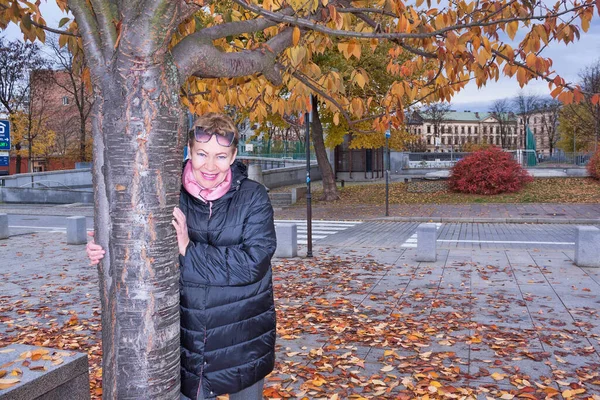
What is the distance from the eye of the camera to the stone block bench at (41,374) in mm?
2773

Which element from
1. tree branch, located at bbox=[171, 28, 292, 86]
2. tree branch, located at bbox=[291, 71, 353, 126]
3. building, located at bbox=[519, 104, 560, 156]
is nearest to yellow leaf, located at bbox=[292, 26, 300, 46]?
tree branch, located at bbox=[171, 28, 292, 86]

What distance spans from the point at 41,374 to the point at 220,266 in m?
1.21

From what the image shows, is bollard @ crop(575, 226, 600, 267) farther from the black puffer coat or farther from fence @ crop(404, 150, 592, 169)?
fence @ crop(404, 150, 592, 169)

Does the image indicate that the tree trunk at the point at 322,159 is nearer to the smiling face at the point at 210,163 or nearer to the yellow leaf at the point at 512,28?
the yellow leaf at the point at 512,28

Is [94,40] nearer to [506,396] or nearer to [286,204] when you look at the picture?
[506,396]

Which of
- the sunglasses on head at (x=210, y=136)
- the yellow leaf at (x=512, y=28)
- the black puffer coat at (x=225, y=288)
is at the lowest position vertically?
the black puffer coat at (x=225, y=288)

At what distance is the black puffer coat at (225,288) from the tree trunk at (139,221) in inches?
6.2

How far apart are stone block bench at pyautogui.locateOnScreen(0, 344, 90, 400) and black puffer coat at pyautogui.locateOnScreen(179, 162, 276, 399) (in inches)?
30.7

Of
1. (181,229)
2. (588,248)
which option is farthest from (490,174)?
(181,229)

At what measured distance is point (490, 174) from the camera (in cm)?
2334

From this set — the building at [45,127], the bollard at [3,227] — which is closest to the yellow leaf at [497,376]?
the bollard at [3,227]

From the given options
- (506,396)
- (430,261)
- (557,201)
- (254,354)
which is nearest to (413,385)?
(506,396)

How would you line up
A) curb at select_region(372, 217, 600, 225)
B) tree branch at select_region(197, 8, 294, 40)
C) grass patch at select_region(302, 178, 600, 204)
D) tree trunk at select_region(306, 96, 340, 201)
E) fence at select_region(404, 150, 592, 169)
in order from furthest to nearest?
fence at select_region(404, 150, 592, 169)
tree trunk at select_region(306, 96, 340, 201)
grass patch at select_region(302, 178, 600, 204)
curb at select_region(372, 217, 600, 225)
tree branch at select_region(197, 8, 294, 40)

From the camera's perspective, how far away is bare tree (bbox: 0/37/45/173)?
40.5 m
